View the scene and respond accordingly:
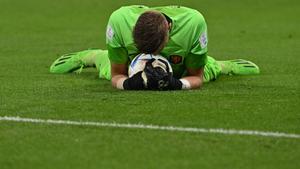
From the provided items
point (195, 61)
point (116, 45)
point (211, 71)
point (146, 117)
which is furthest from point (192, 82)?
point (146, 117)

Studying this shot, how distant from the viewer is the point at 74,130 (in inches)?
198

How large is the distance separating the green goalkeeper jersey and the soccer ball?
0.26 meters

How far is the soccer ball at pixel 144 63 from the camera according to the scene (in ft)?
21.7

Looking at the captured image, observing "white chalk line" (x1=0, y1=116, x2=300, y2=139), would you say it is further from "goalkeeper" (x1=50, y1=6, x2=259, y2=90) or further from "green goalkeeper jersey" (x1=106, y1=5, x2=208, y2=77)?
"green goalkeeper jersey" (x1=106, y1=5, x2=208, y2=77)

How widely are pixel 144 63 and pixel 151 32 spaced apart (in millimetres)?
298

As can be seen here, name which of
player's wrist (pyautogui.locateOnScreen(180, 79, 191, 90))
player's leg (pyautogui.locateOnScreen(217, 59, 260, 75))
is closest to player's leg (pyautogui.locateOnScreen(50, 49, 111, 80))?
player's leg (pyautogui.locateOnScreen(217, 59, 260, 75))

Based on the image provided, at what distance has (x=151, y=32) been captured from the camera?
21.1 feet

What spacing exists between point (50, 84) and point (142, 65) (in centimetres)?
128

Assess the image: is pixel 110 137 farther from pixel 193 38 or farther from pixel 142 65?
pixel 193 38

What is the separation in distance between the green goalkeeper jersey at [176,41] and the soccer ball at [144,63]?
257 millimetres

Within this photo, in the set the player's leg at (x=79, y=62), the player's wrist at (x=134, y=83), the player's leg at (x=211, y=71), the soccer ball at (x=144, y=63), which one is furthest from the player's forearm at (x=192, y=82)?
the player's leg at (x=79, y=62)

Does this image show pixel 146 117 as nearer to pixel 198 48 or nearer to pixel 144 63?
pixel 144 63

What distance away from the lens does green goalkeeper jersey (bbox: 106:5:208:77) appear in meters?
7.03

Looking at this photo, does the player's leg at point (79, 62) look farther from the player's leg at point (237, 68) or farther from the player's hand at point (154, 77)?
the player's hand at point (154, 77)
